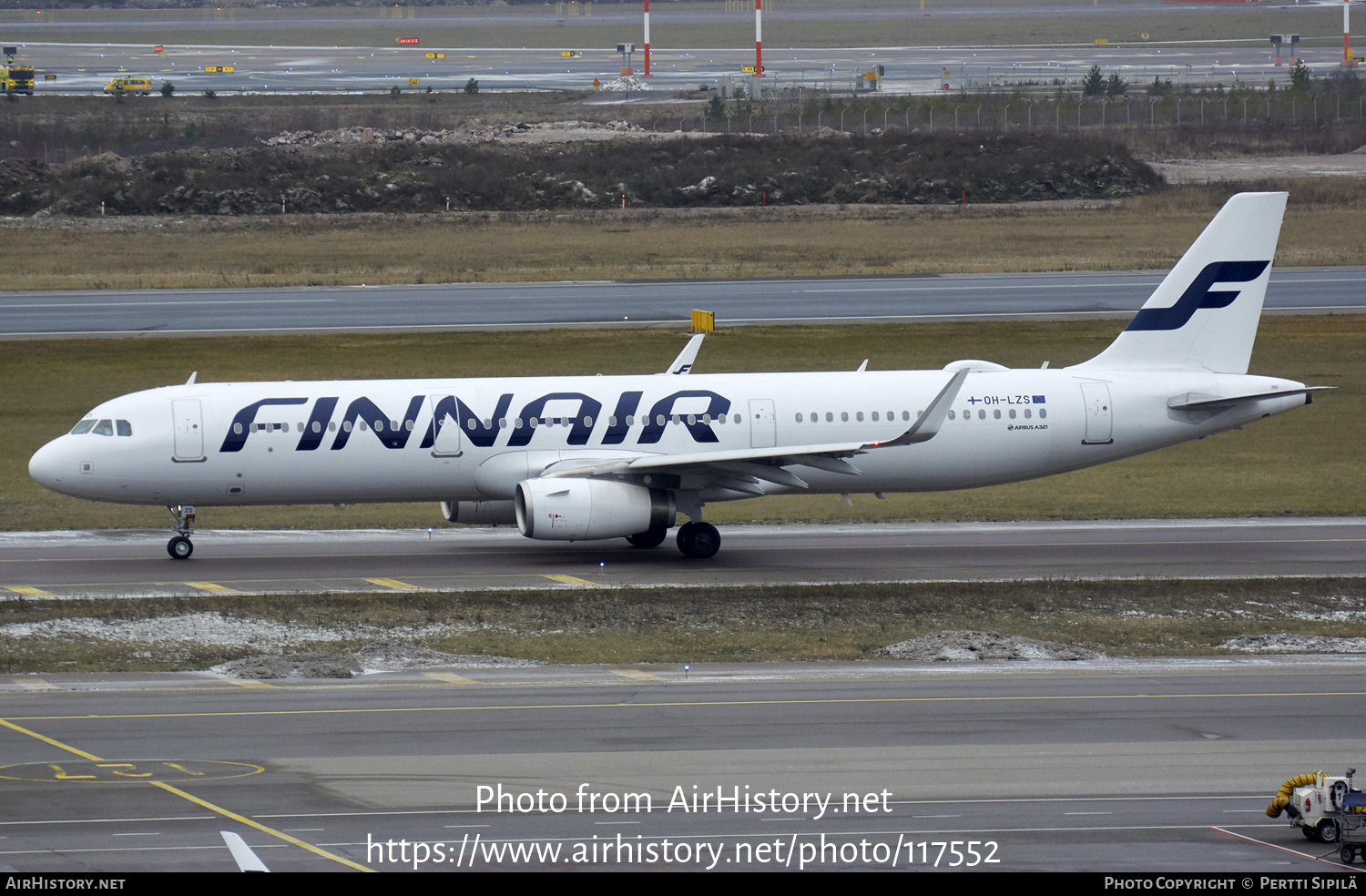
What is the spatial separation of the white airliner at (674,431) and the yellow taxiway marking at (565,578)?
35.5 inches

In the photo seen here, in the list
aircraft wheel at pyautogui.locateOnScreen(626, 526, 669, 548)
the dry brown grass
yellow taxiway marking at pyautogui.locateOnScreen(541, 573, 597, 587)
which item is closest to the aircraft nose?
yellow taxiway marking at pyautogui.locateOnScreen(541, 573, 597, 587)

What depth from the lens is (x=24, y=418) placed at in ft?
166

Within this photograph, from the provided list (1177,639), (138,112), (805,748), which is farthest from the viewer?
(138,112)

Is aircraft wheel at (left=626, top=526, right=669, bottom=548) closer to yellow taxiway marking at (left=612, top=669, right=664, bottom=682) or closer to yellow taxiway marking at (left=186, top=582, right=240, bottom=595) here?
yellow taxiway marking at (left=186, top=582, right=240, bottom=595)

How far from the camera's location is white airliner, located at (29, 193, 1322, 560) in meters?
34.2

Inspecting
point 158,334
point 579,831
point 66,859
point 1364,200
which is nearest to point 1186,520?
point 579,831

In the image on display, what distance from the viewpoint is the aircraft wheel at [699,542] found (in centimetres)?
3550

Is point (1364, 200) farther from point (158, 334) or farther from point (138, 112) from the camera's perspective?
point (138, 112)

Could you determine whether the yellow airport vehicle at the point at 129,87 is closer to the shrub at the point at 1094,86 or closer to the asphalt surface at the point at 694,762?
the shrub at the point at 1094,86

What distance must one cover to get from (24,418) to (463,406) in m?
22.1

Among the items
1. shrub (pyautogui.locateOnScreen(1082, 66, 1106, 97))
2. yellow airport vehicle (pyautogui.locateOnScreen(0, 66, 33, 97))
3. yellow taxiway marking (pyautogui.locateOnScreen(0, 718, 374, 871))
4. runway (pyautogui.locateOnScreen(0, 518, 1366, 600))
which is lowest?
runway (pyautogui.locateOnScreen(0, 518, 1366, 600))

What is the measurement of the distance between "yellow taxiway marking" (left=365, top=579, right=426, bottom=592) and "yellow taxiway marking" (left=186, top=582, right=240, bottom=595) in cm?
276

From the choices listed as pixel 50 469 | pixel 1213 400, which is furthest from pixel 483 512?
pixel 1213 400

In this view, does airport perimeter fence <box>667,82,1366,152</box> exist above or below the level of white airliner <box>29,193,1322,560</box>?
above
